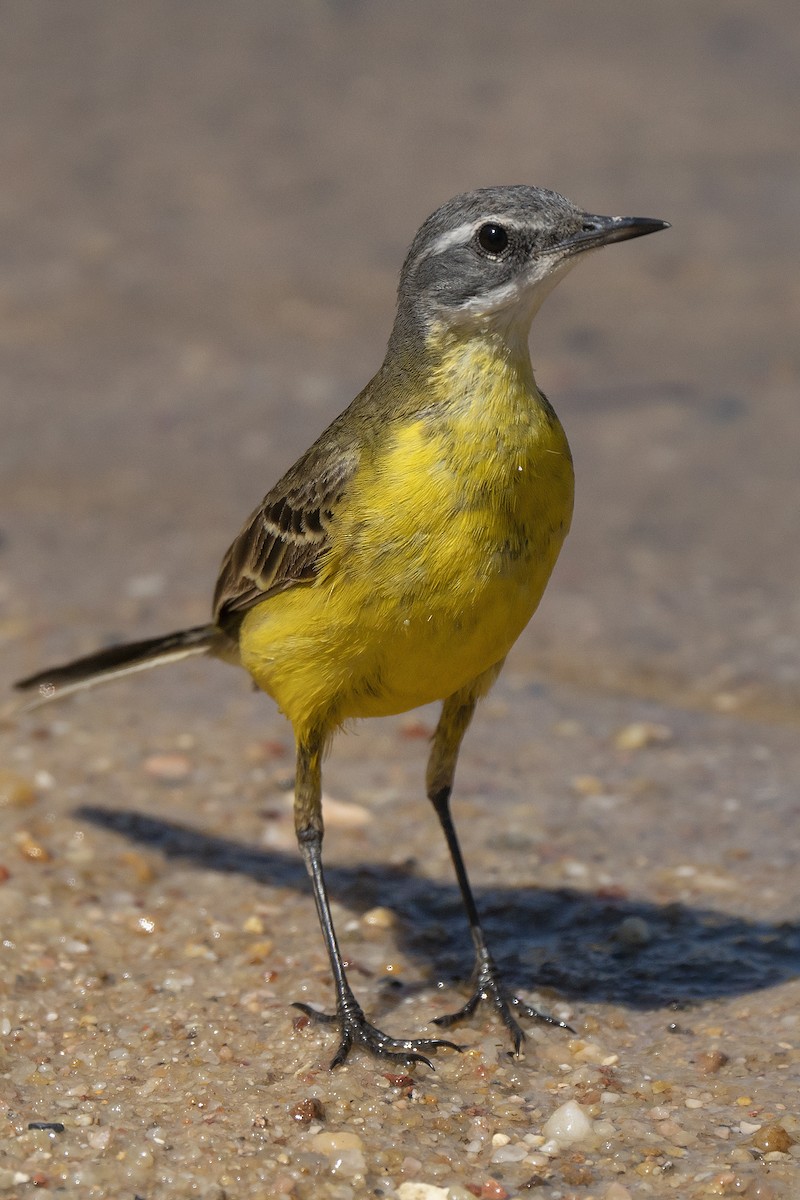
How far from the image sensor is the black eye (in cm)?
567

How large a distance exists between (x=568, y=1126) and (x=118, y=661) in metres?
3.04

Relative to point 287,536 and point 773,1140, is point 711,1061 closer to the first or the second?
point 773,1140

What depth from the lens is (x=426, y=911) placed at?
692 cm

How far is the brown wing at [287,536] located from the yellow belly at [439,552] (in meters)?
0.13

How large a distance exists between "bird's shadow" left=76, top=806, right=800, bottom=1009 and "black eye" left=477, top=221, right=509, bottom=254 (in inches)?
113

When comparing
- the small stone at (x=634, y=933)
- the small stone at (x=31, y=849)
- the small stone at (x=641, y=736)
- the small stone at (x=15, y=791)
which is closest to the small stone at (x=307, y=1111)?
the small stone at (x=634, y=933)

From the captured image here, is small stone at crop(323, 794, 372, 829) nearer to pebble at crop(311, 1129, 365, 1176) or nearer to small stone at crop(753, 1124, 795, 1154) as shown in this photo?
pebble at crop(311, 1129, 365, 1176)

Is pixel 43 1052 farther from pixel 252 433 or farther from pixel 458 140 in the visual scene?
pixel 458 140

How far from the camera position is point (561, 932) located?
22.0ft

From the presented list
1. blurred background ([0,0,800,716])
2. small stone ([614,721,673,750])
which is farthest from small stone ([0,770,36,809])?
small stone ([614,721,673,750])

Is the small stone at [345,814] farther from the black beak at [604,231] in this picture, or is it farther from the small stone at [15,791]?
the black beak at [604,231]

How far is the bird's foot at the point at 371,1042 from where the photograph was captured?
5621 mm

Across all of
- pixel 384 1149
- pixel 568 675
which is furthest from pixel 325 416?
pixel 384 1149

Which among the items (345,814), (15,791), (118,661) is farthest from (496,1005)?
(15,791)
